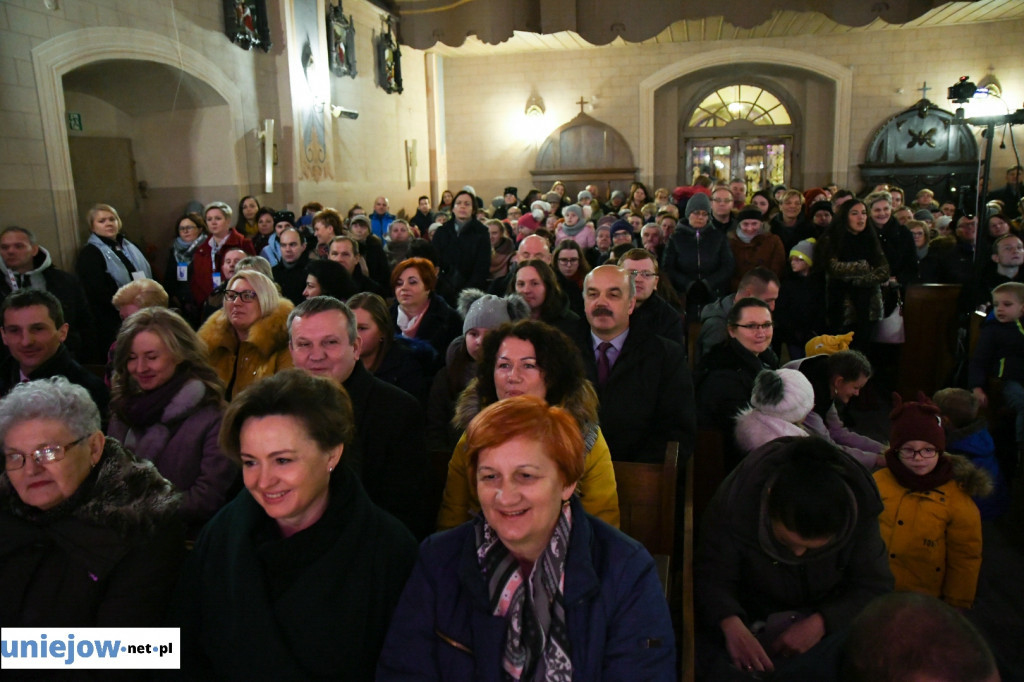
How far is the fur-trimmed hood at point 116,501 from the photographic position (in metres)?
1.56

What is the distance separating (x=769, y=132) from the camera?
1336cm

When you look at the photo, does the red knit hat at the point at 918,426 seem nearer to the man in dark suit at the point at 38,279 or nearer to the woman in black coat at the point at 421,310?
the woman in black coat at the point at 421,310

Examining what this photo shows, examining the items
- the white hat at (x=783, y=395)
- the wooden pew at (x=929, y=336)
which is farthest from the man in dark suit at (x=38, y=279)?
the wooden pew at (x=929, y=336)

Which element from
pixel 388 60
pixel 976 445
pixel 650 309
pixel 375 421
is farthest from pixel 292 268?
pixel 388 60

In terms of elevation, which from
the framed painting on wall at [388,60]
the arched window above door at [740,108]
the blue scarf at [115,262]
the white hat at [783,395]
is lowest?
the white hat at [783,395]

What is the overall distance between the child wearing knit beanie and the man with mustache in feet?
2.38

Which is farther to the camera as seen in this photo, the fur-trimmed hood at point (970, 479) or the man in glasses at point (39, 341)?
the man in glasses at point (39, 341)

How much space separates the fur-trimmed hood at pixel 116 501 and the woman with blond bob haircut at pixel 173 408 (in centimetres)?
46

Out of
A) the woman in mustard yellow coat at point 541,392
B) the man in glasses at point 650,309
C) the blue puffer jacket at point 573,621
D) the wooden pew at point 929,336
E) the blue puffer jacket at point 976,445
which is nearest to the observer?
the blue puffer jacket at point 573,621

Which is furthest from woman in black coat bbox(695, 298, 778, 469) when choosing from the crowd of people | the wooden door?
the wooden door

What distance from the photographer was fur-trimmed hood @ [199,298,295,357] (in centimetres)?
288

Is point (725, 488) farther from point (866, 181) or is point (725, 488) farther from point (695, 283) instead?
point (866, 181)

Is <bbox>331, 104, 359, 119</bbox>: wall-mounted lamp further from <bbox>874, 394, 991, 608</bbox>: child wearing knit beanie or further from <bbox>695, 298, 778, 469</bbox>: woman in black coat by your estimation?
<bbox>874, 394, 991, 608</bbox>: child wearing knit beanie

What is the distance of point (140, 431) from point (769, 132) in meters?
13.4
